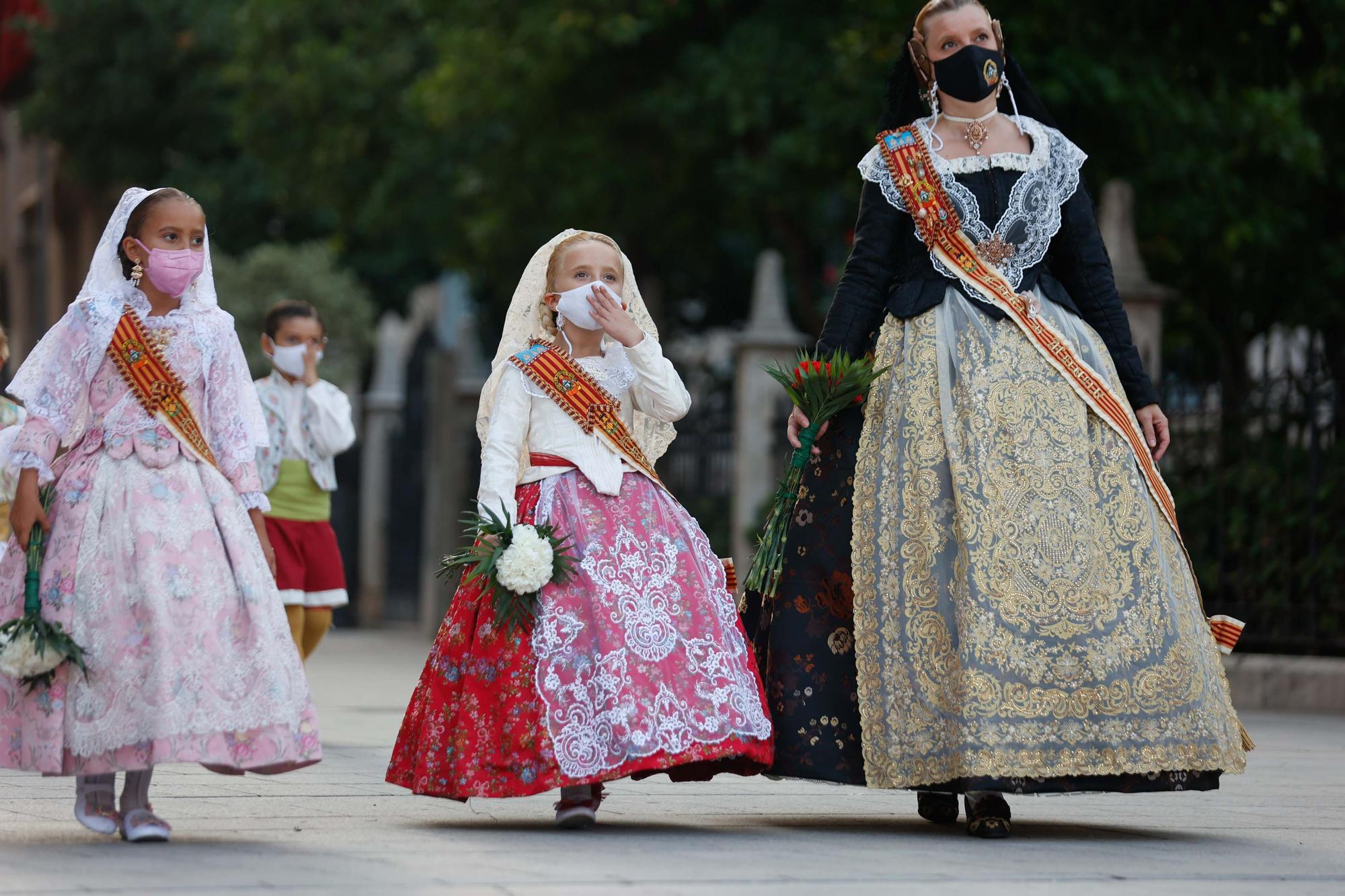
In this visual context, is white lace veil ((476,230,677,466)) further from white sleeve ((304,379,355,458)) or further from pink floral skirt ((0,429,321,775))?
white sleeve ((304,379,355,458))

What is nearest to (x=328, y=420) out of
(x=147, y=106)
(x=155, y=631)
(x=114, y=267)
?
(x=114, y=267)

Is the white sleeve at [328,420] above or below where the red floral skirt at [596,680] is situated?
above

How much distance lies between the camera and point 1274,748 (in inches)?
362

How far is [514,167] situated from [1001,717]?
629 inches

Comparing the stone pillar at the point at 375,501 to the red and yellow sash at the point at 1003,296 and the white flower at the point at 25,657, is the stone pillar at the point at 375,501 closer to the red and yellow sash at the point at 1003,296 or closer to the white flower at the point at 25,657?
the red and yellow sash at the point at 1003,296

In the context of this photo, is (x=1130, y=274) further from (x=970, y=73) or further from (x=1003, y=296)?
(x=1003, y=296)

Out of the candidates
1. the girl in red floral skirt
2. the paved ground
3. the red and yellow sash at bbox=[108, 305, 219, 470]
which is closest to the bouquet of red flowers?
the girl in red floral skirt

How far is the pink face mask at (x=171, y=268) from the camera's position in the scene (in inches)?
230

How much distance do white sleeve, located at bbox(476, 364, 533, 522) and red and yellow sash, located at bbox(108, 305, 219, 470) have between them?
0.73m

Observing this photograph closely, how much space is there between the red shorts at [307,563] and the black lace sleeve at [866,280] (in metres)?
3.81

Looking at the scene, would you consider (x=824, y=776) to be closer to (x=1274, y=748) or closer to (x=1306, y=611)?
(x=1274, y=748)

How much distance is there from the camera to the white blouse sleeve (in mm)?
6188

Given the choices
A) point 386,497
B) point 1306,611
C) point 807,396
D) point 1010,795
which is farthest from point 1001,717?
point 386,497

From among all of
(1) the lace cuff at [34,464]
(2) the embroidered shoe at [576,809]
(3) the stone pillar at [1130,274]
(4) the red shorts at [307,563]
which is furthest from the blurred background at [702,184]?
(1) the lace cuff at [34,464]
